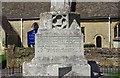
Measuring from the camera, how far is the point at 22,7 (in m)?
42.7

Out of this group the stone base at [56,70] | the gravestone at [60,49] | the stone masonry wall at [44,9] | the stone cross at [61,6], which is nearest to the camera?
the stone base at [56,70]

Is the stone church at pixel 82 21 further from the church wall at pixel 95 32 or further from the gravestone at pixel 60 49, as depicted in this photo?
the gravestone at pixel 60 49

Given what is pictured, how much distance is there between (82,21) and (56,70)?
29434 mm

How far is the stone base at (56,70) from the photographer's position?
10.6 meters

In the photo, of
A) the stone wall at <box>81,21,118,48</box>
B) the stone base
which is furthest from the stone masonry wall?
the stone base

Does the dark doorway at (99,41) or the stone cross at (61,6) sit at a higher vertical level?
the stone cross at (61,6)

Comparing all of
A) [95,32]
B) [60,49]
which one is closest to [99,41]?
[95,32]

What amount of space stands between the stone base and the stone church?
2617cm

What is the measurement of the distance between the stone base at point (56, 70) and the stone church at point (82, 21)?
85.9 ft

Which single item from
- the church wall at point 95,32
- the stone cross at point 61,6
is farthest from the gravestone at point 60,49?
the church wall at point 95,32

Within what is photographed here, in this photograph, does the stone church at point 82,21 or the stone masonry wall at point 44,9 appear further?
the stone masonry wall at point 44,9

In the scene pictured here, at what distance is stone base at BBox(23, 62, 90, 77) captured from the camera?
10570mm

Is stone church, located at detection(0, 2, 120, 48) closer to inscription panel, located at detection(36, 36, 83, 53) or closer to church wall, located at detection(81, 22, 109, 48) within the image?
church wall, located at detection(81, 22, 109, 48)

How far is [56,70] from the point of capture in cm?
1048
